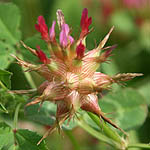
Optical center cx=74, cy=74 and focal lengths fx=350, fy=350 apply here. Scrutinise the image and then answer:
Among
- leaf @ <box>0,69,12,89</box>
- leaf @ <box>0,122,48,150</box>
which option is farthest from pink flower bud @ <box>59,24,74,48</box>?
leaf @ <box>0,122,48,150</box>

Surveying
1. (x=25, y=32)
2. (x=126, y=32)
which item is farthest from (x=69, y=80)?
(x=126, y=32)

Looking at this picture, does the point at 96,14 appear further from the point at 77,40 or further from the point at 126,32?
the point at 77,40

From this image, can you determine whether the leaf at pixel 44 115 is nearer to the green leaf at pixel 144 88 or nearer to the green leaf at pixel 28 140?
the green leaf at pixel 28 140

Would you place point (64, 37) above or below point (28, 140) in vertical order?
above

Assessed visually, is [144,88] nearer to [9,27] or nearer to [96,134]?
[96,134]

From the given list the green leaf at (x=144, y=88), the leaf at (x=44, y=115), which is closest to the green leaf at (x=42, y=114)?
the leaf at (x=44, y=115)

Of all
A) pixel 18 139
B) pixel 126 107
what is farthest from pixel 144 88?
pixel 18 139
